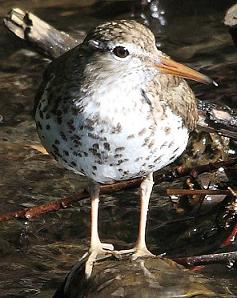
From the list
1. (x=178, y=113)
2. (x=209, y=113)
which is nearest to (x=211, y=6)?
(x=209, y=113)

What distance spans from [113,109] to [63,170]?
2.63 metres

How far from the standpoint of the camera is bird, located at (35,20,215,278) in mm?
5727

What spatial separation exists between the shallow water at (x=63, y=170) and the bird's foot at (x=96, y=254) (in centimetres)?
40

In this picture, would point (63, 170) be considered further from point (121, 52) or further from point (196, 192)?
point (121, 52)

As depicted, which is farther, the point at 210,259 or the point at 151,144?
the point at 151,144

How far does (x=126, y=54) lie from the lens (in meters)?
5.74

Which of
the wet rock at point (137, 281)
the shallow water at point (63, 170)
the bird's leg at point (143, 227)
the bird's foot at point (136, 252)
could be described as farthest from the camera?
the shallow water at point (63, 170)

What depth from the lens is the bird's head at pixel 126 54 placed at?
226 inches

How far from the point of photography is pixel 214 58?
1015cm

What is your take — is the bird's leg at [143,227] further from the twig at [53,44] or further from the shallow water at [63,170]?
the twig at [53,44]

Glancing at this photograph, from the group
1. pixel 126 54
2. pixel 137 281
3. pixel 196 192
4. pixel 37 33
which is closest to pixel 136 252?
pixel 137 281

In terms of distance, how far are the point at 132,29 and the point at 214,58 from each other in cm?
446

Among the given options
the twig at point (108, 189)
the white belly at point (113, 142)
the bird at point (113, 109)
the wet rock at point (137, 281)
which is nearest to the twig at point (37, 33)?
the twig at point (108, 189)

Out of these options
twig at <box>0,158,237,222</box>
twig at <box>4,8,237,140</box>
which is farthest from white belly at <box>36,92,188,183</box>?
twig at <box>4,8,237,140</box>
